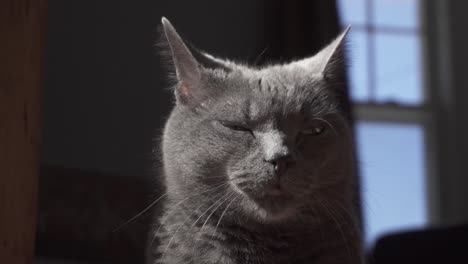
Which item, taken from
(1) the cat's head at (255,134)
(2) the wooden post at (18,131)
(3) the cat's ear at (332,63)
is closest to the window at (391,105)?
(3) the cat's ear at (332,63)

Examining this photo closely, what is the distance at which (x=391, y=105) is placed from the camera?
3766mm

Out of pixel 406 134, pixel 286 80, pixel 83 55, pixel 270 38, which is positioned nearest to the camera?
pixel 286 80

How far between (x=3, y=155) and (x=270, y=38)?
267 centimetres

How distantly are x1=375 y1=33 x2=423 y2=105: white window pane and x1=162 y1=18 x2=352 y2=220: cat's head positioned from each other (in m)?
2.36

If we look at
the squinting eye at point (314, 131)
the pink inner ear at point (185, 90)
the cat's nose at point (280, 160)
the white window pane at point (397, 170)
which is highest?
the pink inner ear at point (185, 90)

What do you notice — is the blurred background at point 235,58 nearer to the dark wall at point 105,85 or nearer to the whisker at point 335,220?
the dark wall at point 105,85

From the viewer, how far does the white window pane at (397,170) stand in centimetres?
370

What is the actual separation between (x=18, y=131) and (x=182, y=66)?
0.50 metres

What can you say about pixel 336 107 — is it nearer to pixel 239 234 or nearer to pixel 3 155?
pixel 239 234

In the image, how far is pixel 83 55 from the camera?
9.70 ft

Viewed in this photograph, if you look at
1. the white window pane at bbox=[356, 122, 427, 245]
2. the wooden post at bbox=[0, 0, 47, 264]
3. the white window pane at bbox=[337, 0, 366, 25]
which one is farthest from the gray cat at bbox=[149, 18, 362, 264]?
the white window pane at bbox=[337, 0, 366, 25]

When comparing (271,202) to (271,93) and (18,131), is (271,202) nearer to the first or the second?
(271,93)

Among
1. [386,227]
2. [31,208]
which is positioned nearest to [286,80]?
[31,208]

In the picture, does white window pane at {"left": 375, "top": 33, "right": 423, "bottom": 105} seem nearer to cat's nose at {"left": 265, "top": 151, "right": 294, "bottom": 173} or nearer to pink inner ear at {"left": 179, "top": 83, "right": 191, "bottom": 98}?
pink inner ear at {"left": 179, "top": 83, "right": 191, "bottom": 98}
